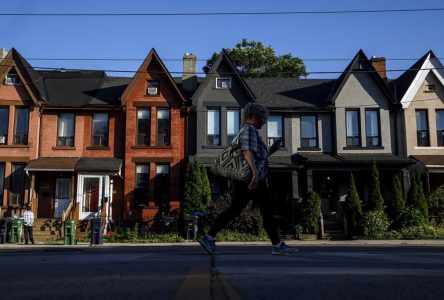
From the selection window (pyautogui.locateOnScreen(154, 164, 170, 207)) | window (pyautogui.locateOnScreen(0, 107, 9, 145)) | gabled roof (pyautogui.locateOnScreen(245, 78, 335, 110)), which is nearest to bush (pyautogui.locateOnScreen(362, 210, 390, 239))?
gabled roof (pyautogui.locateOnScreen(245, 78, 335, 110))

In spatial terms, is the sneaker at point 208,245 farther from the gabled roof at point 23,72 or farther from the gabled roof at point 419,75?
the gabled roof at point 419,75

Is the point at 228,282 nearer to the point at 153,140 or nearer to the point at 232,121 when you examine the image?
the point at 153,140

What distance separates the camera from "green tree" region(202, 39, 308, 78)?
45.0 meters

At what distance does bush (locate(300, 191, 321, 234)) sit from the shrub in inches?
234

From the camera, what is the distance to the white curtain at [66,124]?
28.9 metres

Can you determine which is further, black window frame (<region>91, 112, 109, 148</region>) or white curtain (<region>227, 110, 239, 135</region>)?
white curtain (<region>227, 110, 239, 135</region>)

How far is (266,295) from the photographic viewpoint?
370cm

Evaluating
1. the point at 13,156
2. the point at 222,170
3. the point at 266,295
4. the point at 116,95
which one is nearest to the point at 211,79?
the point at 116,95

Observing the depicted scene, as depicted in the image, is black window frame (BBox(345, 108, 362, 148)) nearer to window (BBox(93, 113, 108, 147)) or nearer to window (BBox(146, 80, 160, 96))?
window (BBox(146, 80, 160, 96))

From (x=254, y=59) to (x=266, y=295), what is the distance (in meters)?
42.8

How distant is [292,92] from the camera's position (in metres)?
31.0

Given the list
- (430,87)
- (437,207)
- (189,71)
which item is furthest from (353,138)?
(189,71)

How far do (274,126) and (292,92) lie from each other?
9.65 ft

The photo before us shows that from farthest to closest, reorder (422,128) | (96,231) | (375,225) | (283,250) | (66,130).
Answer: (422,128) < (66,130) < (375,225) < (96,231) < (283,250)
